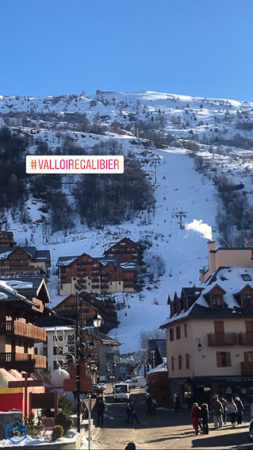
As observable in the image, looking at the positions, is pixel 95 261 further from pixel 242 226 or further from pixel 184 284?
pixel 242 226

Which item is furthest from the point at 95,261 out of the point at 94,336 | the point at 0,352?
the point at 0,352

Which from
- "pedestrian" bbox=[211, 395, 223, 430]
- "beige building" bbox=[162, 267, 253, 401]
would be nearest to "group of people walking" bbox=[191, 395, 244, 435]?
"pedestrian" bbox=[211, 395, 223, 430]

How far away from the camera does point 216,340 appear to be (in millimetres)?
47406

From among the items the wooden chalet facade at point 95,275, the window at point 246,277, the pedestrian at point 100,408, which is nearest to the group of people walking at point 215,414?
the pedestrian at point 100,408

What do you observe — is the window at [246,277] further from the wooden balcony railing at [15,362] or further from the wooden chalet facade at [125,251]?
the wooden chalet facade at [125,251]

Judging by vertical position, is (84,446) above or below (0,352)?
below

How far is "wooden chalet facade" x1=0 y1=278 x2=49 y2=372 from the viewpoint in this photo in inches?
1486

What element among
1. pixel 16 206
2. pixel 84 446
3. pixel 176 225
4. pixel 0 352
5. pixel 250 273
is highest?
pixel 16 206

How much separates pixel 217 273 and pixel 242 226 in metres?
138

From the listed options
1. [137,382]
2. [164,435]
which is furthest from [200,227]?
[164,435]

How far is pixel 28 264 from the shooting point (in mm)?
135375

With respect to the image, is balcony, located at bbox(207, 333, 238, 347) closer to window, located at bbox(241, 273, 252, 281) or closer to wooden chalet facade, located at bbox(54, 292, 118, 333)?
window, located at bbox(241, 273, 252, 281)

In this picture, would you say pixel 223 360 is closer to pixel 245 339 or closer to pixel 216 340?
pixel 216 340

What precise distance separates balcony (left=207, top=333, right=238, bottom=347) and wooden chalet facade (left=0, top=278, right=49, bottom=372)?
13.0 meters
